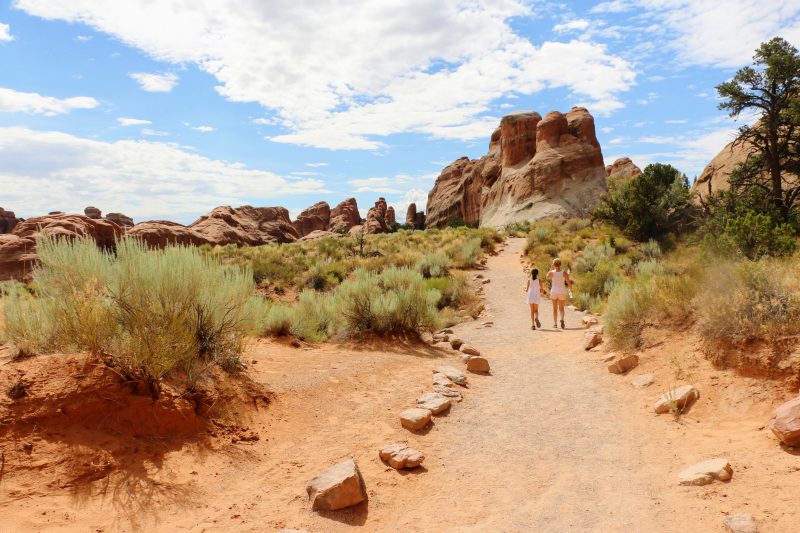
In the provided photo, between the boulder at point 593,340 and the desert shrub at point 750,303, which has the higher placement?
the desert shrub at point 750,303

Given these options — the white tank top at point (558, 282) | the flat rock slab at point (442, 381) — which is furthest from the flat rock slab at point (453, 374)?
the white tank top at point (558, 282)

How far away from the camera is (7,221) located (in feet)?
216

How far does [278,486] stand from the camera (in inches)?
176

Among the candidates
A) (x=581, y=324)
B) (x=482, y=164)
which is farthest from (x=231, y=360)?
(x=482, y=164)

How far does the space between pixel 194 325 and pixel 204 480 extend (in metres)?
2.20

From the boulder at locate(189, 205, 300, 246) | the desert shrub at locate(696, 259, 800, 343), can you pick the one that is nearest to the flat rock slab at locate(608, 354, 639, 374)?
the desert shrub at locate(696, 259, 800, 343)

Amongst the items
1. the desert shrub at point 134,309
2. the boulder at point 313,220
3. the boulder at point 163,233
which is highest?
the boulder at point 313,220

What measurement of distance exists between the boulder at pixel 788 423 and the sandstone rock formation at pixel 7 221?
79.4 m

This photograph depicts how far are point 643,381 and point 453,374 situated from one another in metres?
2.71

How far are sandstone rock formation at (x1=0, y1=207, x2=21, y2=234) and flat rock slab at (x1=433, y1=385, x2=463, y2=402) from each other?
248 ft

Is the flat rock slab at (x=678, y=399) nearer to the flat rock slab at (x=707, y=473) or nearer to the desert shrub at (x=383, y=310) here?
the flat rock slab at (x=707, y=473)

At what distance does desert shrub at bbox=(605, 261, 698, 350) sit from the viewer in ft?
25.0

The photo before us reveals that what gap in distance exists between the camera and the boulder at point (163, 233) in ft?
104

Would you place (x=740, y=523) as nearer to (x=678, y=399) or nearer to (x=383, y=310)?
(x=678, y=399)
